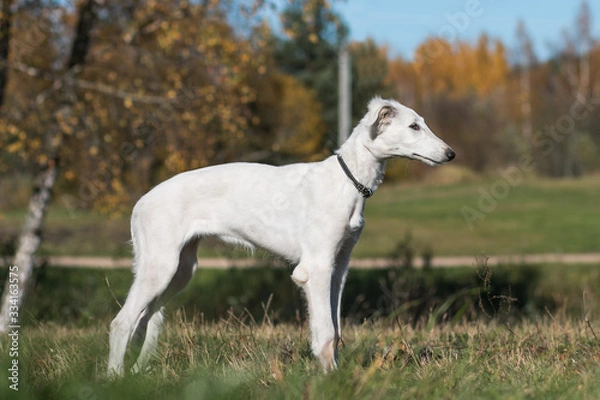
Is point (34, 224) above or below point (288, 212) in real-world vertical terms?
below

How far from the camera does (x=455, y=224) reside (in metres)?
26.5

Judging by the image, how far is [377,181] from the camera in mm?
5340

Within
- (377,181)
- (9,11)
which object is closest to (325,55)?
(9,11)

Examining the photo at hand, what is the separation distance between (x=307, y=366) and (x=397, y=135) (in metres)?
1.56

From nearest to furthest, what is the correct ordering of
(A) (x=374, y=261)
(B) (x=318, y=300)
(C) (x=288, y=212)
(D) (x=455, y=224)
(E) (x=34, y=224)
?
1. (B) (x=318, y=300)
2. (C) (x=288, y=212)
3. (E) (x=34, y=224)
4. (A) (x=374, y=261)
5. (D) (x=455, y=224)

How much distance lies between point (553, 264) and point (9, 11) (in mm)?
12337

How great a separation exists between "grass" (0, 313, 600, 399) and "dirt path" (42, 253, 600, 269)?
10353 millimetres

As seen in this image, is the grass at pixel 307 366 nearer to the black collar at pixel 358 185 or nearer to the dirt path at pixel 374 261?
the black collar at pixel 358 185

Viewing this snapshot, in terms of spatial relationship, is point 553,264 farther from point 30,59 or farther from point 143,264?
point 143,264

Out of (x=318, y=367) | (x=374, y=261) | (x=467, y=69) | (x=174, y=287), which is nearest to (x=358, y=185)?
(x=318, y=367)

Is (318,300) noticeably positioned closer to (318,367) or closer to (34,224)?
(318,367)

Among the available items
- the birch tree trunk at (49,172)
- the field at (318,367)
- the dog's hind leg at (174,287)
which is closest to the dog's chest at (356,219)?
the field at (318,367)

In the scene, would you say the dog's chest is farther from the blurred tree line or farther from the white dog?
the blurred tree line

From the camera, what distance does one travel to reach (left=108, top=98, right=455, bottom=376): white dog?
16.8 ft
